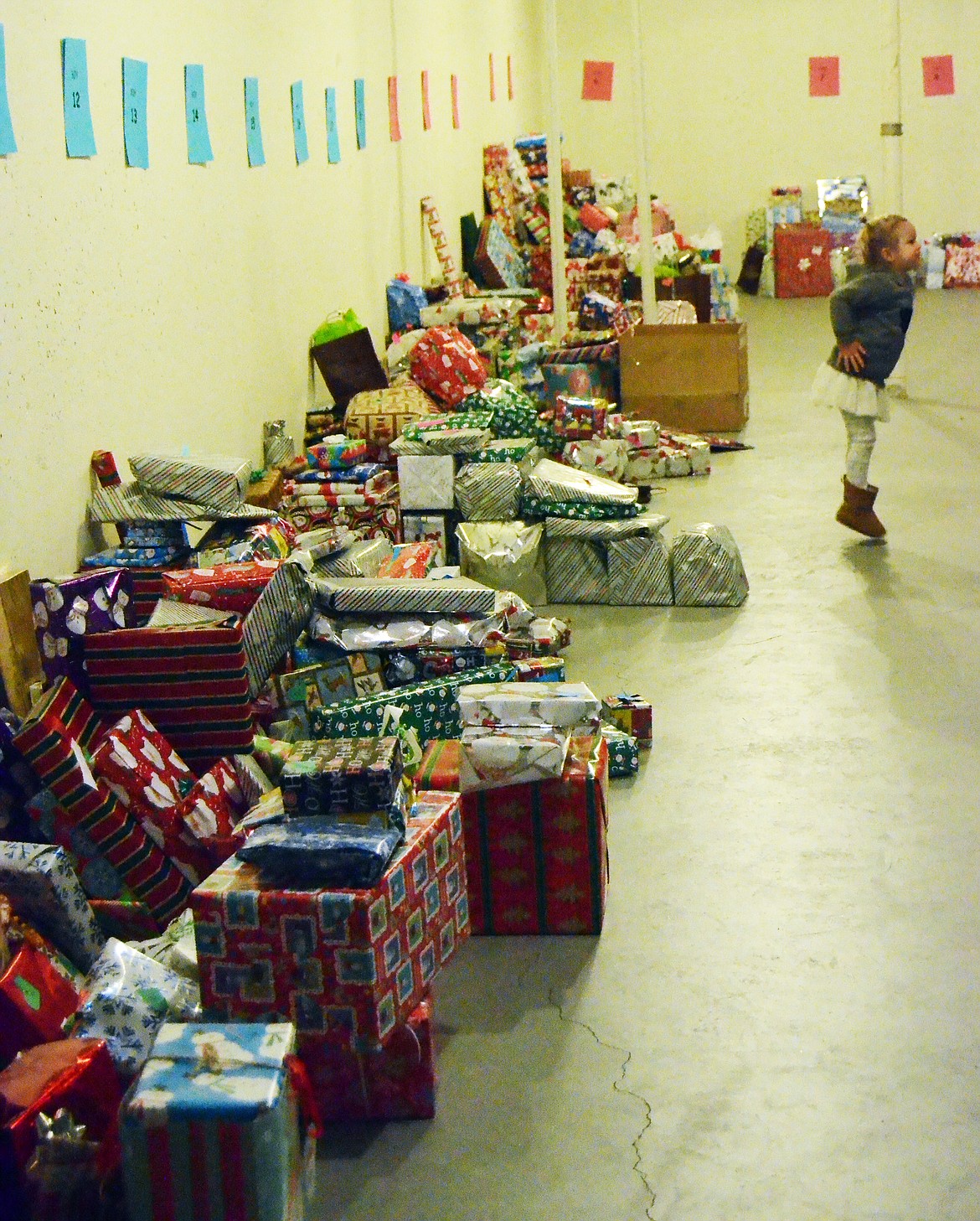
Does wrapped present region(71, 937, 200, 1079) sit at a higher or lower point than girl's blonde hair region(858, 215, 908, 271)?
lower

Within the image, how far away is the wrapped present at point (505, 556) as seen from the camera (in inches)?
218

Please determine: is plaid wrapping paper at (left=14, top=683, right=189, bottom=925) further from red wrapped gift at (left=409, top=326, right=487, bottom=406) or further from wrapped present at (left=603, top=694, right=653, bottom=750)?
red wrapped gift at (left=409, top=326, right=487, bottom=406)

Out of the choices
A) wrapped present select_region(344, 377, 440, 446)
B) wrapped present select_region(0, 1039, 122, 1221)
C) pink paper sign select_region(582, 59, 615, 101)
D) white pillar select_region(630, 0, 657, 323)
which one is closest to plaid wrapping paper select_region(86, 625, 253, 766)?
wrapped present select_region(0, 1039, 122, 1221)

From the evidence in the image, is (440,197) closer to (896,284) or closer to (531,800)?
(896,284)

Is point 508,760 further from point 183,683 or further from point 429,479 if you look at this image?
point 429,479

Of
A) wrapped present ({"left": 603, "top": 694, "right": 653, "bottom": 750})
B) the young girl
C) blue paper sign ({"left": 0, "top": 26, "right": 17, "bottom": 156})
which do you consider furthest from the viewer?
the young girl

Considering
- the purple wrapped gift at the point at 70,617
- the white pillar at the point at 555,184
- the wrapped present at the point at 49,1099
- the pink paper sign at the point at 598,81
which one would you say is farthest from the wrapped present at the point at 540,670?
the pink paper sign at the point at 598,81

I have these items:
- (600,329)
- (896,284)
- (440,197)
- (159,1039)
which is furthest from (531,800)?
(440,197)

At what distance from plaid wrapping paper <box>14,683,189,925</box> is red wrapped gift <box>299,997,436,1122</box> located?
0.86m

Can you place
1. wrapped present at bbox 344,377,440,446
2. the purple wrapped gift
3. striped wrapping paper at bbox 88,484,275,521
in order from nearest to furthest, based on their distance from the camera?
the purple wrapped gift → striped wrapping paper at bbox 88,484,275,521 → wrapped present at bbox 344,377,440,446

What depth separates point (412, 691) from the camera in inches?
161

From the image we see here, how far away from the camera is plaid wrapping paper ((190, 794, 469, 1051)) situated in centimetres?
255

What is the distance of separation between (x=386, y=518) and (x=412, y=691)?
1.96 m

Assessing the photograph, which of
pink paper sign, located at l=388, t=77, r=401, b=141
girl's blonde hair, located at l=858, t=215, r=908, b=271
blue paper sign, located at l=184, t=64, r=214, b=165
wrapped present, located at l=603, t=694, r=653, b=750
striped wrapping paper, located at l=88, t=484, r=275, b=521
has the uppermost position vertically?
pink paper sign, located at l=388, t=77, r=401, b=141
